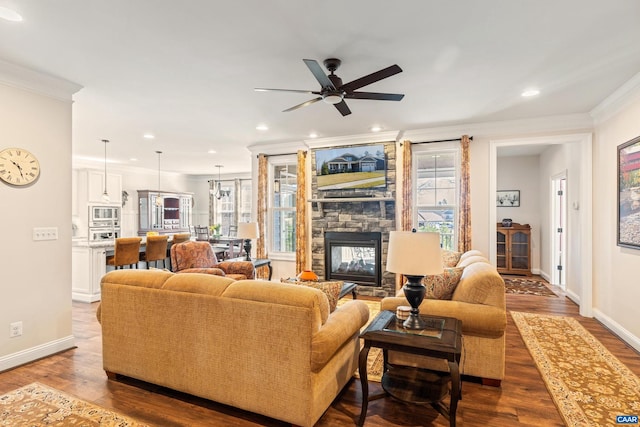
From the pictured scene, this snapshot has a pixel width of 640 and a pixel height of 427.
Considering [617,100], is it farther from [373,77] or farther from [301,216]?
[301,216]

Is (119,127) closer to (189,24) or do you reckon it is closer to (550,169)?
(189,24)

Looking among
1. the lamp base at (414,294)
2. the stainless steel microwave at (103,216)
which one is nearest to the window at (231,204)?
the stainless steel microwave at (103,216)

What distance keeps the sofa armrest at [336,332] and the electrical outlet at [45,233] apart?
2921 millimetres

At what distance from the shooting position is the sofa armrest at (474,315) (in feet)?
8.47

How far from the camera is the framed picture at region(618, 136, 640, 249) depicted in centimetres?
348

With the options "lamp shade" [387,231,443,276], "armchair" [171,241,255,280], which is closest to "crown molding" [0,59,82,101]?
"armchair" [171,241,255,280]

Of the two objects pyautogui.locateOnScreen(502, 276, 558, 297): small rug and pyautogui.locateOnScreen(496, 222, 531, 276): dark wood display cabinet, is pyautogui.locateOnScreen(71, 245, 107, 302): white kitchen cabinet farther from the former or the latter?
pyautogui.locateOnScreen(496, 222, 531, 276): dark wood display cabinet

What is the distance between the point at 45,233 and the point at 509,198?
27.1ft

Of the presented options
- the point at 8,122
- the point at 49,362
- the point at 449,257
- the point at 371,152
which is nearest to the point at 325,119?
the point at 371,152

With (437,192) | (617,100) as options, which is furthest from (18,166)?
(617,100)

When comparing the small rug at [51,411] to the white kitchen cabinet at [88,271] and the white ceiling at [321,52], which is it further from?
the white kitchen cabinet at [88,271]

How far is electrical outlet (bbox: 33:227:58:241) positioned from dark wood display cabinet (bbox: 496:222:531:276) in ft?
25.1

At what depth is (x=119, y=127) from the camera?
5.25 metres

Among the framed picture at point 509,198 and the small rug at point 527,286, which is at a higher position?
the framed picture at point 509,198
